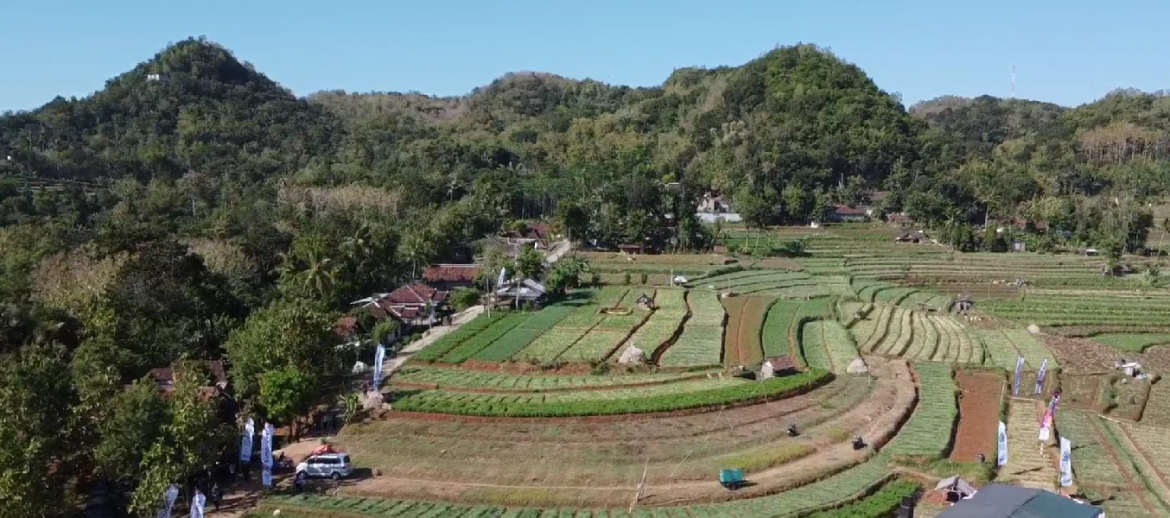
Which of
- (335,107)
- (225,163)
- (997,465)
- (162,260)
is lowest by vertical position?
(997,465)

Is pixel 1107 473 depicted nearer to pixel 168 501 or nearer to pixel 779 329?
pixel 779 329

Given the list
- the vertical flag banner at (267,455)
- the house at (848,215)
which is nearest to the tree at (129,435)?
the vertical flag banner at (267,455)

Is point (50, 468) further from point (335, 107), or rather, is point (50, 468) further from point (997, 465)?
point (335, 107)

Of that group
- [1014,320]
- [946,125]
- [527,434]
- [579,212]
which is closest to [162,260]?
[527,434]

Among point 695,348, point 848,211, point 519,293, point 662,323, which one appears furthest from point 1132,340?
point 848,211

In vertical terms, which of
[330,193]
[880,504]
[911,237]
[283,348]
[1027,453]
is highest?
[330,193]

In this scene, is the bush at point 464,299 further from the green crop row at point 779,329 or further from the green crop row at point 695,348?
the green crop row at point 779,329

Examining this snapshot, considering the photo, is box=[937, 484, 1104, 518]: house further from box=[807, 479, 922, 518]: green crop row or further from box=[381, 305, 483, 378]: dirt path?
box=[381, 305, 483, 378]: dirt path

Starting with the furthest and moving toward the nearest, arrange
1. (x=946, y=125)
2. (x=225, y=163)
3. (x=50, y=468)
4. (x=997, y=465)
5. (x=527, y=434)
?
(x=946, y=125) < (x=225, y=163) < (x=527, y=434) < (x=997, y=465) < (x=50, y=468)
